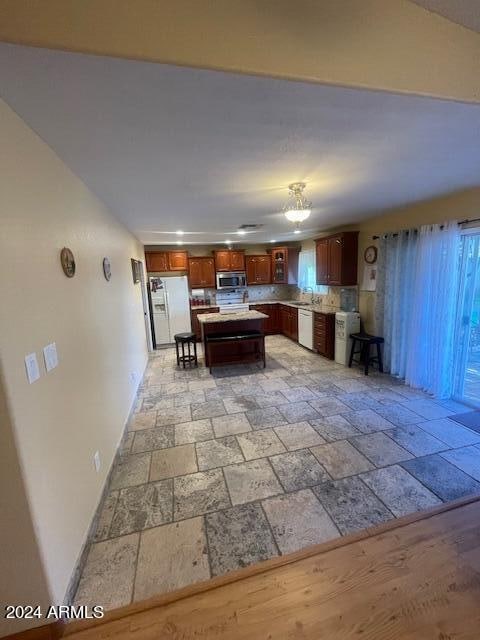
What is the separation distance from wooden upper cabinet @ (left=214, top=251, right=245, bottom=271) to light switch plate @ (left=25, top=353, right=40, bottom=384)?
223 inches

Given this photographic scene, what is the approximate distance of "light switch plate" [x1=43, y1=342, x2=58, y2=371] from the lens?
4.58 feet

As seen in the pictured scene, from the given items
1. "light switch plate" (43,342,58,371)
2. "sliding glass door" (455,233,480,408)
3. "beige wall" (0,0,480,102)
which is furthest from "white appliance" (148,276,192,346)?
"beige wall" (0,0,480,102)

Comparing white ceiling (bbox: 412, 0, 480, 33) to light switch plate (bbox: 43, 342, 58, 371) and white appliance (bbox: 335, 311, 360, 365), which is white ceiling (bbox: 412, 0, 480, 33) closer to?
light switch plate (bbox: 43, 342, 58, 371)

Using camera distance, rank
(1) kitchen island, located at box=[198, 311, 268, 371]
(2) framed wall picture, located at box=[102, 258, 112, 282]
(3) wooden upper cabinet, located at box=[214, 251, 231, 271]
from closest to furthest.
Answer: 1. (2) framed wall picture, located at box=[102, 258, 112, 282]
2. (1) kitchen island, located at box=[198, 311, 268, 371]
3. (3) wooden upper cabinet, located at box=[214, 251, 231, 271]

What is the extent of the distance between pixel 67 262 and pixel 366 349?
413cm

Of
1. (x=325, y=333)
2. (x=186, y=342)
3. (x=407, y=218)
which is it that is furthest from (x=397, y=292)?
(x=186, y=342)

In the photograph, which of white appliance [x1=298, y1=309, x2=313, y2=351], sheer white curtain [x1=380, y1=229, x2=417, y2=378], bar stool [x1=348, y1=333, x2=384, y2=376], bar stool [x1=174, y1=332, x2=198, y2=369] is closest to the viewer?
sheer white curtain [x1=380, y1=229, x2=417, y2=378]

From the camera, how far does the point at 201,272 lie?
21.9ft

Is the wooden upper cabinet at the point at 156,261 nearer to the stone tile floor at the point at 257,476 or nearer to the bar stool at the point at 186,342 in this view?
the bar stool at the point at 186,342

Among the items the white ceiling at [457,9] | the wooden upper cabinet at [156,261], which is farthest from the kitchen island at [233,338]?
the white ceiling at [457,9]

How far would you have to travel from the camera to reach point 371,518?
181cm

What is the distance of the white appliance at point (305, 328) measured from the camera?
18.2ft

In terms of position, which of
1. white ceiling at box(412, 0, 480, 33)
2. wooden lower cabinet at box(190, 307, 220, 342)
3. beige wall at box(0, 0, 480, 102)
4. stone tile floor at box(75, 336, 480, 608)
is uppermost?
white ceiling at box(412, 0, 480, 33)

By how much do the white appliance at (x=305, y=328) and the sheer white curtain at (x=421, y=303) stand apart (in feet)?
4.97
